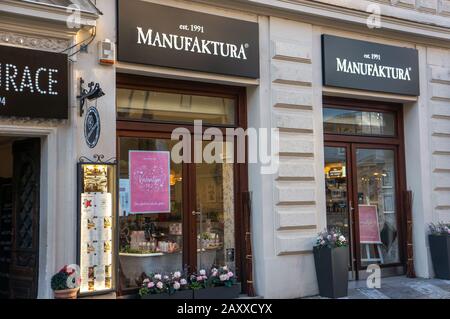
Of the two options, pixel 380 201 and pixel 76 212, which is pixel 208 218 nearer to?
pixel 76 212

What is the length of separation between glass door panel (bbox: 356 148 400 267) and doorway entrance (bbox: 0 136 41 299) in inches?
225

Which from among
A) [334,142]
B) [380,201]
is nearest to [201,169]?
[334,142]

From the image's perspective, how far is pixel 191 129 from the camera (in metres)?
8.25

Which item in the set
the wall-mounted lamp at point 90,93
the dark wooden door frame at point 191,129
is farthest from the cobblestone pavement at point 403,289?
the wall-mounted lamp at point 90,93

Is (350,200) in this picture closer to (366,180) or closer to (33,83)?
(366,180)

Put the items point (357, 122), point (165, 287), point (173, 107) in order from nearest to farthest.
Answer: point (165, 287) → point (173, 107) → point (357, 122)

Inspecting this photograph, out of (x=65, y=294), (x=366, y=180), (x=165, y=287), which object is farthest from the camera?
(x=366, y=180)

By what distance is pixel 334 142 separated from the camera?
9.76m

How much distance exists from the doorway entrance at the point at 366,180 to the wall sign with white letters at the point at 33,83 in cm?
479

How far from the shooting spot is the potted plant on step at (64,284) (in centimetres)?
630

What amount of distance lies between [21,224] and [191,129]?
8.98 feet

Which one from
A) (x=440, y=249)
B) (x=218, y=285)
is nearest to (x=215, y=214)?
(x=218, y=285)

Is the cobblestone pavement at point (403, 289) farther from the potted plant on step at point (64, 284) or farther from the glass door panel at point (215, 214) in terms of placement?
the potted plant on step at point (64, 284)

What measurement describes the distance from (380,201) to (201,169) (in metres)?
3.93
